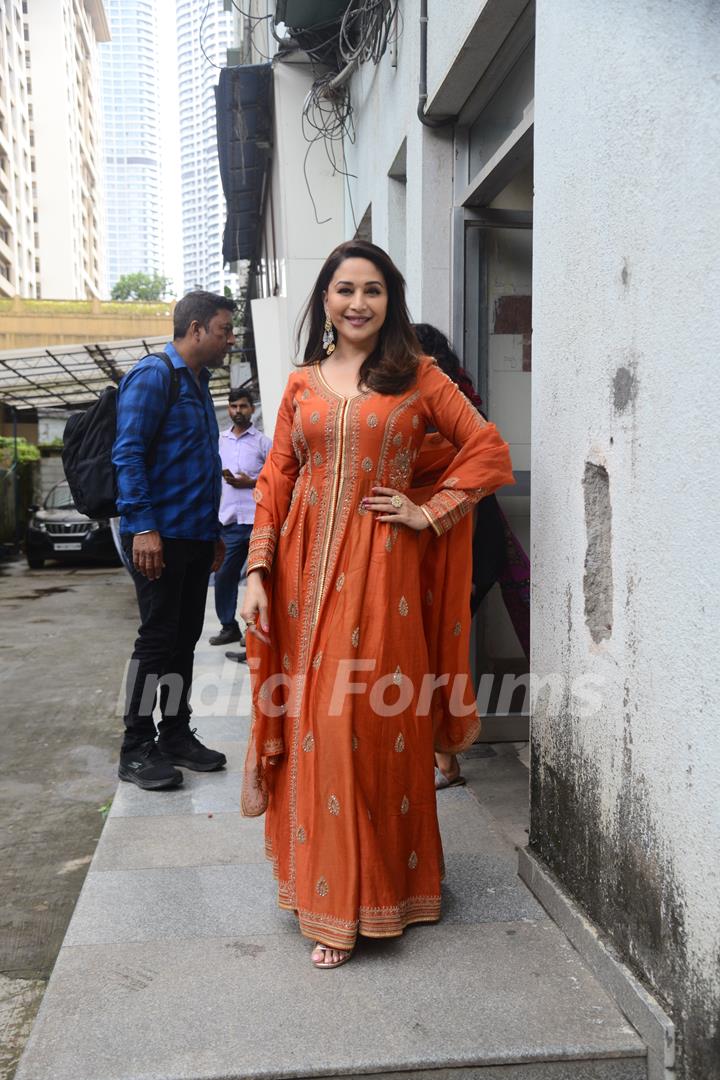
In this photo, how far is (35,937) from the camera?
3.04 m

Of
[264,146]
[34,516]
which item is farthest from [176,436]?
[34,516]

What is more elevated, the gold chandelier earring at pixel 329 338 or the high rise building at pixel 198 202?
the high rise building at pixel 198 202

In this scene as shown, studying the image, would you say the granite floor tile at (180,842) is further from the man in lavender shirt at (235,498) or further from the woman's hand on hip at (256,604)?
the man in lavender shirt at (235,498)

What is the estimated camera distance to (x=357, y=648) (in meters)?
2.46

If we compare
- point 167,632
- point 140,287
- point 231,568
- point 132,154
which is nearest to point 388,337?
point 167,632

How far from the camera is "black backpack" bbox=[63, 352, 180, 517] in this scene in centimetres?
382

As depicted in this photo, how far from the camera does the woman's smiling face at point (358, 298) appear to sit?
→ 2510 millimetres

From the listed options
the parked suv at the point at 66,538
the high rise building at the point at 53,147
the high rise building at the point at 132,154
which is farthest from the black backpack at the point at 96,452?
the high rise building at the point at 132,154

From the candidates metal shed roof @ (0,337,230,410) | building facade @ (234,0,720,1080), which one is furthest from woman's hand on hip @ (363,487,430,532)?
metal shed roof @ (0,337,230,410)

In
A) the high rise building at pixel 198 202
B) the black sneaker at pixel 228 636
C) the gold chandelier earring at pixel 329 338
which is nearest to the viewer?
the gold chandelier earring at pixel 329 338

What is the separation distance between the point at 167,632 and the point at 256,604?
4.73 ft

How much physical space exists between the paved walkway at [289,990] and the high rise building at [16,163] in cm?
5553

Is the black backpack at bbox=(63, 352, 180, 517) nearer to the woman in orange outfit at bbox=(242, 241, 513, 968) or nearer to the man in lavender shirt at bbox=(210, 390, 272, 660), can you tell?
the woman in orange outfit at bbox=(242, 241, 513, 968)

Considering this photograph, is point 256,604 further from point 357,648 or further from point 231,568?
point 231,568
